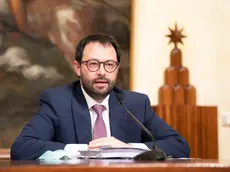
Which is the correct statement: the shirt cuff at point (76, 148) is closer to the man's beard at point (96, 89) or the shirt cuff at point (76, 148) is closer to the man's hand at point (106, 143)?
the man's hand at point (106, 143)

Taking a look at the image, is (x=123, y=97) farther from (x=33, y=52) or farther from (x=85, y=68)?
(x=33, y=52)

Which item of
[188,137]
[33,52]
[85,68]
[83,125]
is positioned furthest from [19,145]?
[188,137]

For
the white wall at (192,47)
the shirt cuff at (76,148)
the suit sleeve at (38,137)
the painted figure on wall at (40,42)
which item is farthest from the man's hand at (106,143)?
the white wall at (192,47)

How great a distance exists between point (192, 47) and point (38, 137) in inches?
74.0

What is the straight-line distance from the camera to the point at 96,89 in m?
2.26

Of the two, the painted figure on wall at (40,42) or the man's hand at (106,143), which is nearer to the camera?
the man's hand at (106,143)

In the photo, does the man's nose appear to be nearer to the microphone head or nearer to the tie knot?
the tie knot

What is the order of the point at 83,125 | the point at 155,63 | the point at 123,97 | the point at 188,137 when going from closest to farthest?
the point at 83,125 → the point at 123,97 → the point at 188,137 → the point at 155,63

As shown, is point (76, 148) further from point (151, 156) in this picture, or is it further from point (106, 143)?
point (151, 156)

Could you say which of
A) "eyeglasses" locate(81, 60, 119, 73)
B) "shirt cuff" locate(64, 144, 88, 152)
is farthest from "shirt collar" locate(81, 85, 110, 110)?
"shirt cuff" locate(64, 144, 88, 152)

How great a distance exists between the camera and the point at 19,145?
2.00 meters

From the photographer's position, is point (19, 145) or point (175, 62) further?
point (175, 62)

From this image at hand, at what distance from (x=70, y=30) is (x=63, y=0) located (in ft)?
0.79

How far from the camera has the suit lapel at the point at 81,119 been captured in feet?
7.14
